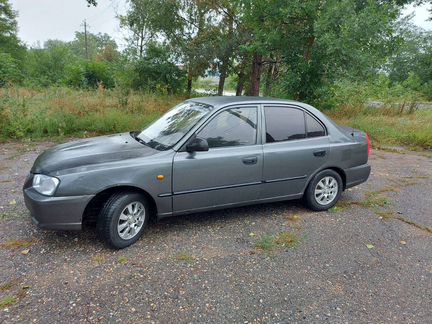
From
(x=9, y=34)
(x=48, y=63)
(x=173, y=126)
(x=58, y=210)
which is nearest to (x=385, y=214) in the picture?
(x=173, y=126)

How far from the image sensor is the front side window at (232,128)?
3.87 metres

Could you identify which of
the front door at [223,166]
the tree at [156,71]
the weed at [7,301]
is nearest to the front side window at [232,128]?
the front door at [223,166]

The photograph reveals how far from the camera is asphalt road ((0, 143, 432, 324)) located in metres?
2.65

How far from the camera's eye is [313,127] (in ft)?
14.9

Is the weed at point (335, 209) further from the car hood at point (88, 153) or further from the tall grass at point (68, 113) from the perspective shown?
the tall grass at point (68, 113)

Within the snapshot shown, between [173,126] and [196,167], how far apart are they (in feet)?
2.50

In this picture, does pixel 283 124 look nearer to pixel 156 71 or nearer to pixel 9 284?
pixel 9 284

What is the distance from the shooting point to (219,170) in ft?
12.5

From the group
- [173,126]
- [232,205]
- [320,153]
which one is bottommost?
[232,205]

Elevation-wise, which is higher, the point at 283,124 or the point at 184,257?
the point at 283,124

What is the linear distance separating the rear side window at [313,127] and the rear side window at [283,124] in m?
0.08

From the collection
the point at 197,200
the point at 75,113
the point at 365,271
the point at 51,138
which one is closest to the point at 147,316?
the point at 197,200

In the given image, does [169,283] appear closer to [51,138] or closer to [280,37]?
[51,138]

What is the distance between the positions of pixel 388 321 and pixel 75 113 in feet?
30.1
